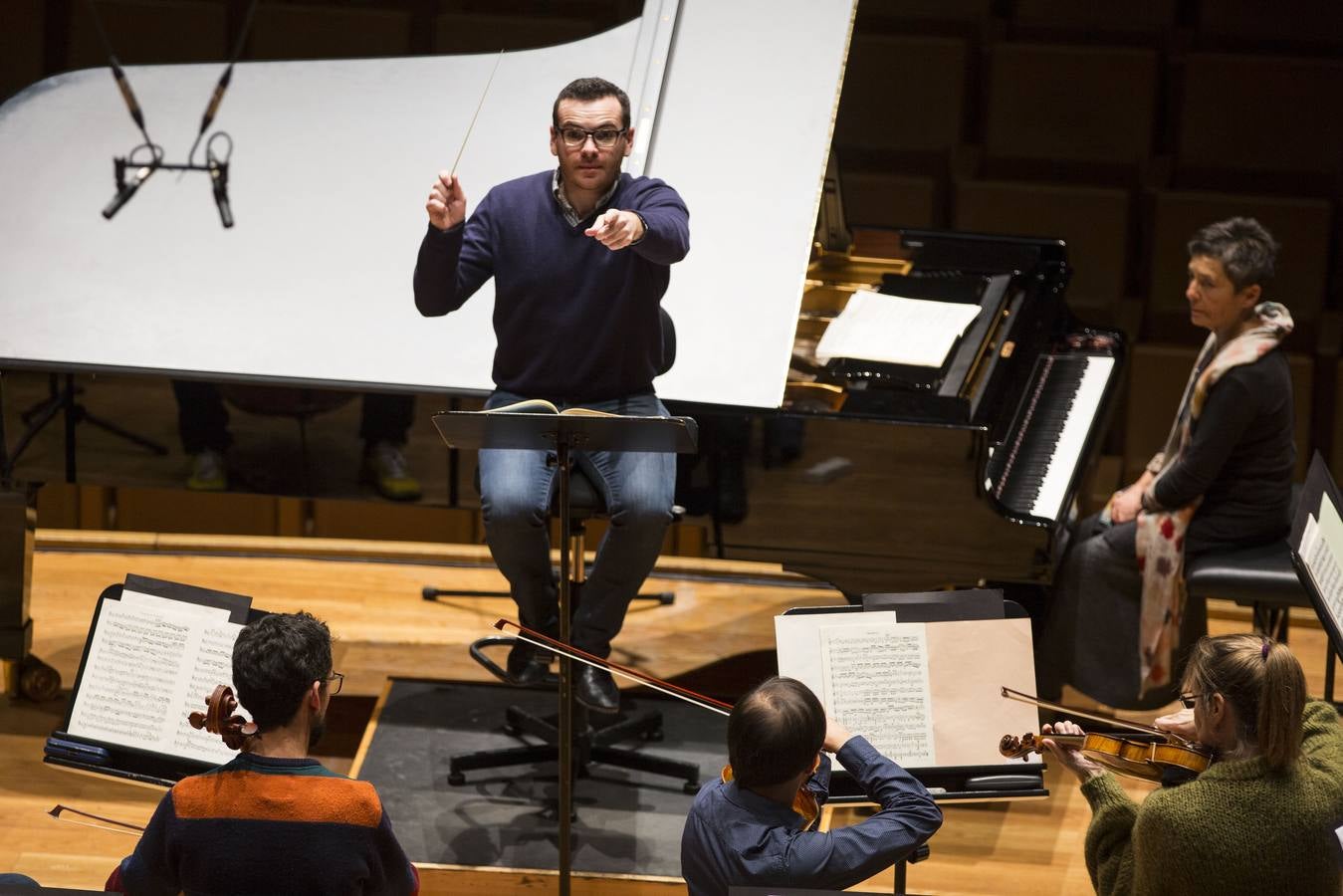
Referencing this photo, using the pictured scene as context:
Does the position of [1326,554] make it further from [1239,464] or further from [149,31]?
[149,31]

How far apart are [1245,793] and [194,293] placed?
285 cm

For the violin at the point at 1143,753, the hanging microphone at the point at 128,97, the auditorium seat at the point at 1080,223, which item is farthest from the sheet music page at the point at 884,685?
the auditorium seat at the point at 1080,223

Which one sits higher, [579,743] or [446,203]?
[446,203]

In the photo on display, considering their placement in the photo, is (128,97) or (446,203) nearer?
(446,203)

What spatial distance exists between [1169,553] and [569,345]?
1.52 m

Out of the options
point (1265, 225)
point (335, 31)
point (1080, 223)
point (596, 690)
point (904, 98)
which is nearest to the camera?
point (596, 690)

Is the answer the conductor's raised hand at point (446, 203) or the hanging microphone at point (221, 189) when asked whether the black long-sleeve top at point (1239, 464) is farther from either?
the hanging microphone at point (221, 189)

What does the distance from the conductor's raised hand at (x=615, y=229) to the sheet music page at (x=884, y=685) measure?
834 mm

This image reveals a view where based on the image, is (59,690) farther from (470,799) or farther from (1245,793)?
(1245,793)

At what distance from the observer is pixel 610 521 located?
3.58 m

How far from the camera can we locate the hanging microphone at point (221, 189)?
4309 millimetres

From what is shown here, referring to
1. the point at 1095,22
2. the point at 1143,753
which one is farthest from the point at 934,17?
the point at 1143,753

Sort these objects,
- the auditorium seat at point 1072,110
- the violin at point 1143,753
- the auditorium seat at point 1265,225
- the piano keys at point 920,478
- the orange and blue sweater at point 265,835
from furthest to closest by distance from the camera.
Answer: the auditorium seat at point 1072,110, the auditorium seat at point 1265,225, the piano keys at point 920,478, the violin at point 1143,753, the orange and blue sweater at point 265,835

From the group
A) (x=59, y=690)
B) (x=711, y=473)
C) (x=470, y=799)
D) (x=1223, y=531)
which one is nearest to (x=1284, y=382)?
(x=1223, y=531)
